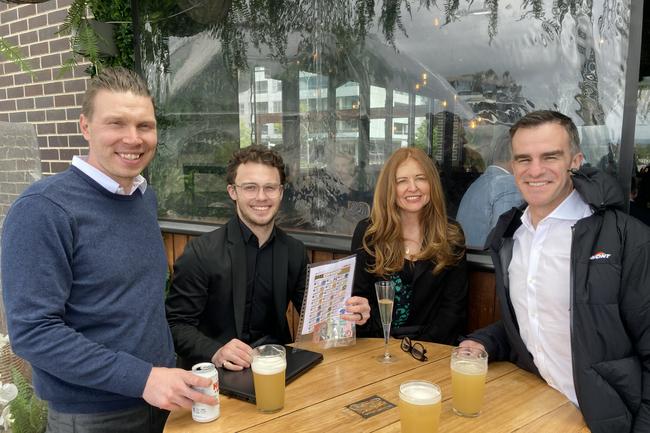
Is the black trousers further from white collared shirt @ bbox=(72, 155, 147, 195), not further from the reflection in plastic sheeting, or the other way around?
the reflection in plastic sheeting

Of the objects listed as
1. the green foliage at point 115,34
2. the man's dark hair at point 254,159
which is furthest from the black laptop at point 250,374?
the green foliage at point 115,34

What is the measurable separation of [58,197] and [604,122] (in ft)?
7.85

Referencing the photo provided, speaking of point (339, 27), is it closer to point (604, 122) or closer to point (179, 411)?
point (604, 122)

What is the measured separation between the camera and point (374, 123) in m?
3.49

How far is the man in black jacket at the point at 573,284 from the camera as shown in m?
1.51

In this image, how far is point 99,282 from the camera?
59.7 inches

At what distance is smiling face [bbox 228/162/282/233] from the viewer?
7.14 ft

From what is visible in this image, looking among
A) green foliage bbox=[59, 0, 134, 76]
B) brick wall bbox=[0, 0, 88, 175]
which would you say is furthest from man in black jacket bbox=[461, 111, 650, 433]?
brick wall bbox=[0, 0, 88, 175]

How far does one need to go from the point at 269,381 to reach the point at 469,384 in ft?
1.86

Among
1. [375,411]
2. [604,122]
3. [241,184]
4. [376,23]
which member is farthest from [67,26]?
[604,122]

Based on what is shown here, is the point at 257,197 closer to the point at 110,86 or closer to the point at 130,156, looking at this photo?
the point at 130,156

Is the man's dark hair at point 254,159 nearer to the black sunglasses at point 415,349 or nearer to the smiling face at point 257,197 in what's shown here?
the smiling face at point 257,197

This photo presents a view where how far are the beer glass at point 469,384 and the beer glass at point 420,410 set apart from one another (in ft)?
0.56

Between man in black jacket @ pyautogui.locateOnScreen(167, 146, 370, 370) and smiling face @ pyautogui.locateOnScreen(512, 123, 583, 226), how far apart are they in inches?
40.7
